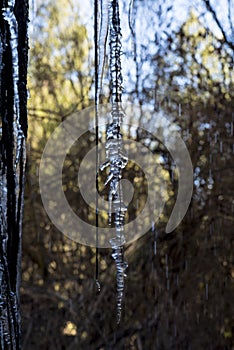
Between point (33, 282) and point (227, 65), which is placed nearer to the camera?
point (227, 65)

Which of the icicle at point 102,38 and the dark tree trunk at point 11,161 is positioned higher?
the icicle at point 102,38

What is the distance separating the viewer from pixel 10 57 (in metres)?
0.62

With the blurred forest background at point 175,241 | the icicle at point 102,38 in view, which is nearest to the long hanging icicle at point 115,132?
the icicle at point 102,38

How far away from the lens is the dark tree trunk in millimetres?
607

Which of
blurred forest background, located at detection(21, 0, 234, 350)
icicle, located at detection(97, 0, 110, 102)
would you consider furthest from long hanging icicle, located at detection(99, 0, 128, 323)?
blurred forest background, located at detection(21, 0, 234, 350)

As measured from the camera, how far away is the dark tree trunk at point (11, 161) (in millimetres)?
607

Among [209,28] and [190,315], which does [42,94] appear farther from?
[190,315]

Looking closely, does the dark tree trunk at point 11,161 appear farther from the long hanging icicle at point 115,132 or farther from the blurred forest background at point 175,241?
the blurred forest background at point 175,241

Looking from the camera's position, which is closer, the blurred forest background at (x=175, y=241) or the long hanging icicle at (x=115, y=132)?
the long hanging icicle at (x=115, y=132)

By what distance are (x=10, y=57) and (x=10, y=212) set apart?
170 mm

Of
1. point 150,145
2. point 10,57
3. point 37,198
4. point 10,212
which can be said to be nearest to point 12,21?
point 10,57

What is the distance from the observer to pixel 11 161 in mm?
622

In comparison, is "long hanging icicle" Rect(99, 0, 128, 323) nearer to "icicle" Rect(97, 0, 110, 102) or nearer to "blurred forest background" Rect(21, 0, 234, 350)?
"icicle" Rect(97, 0, 110, 102)

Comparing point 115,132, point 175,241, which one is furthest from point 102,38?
point 175,241
